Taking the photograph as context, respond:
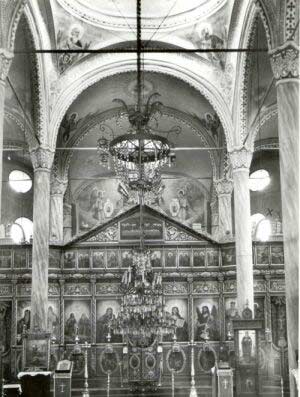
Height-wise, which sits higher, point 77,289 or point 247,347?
point 77,289

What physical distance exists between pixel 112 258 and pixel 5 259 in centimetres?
339

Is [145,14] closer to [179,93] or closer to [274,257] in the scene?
Result: [179,93]

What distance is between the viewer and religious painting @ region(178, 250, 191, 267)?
20719mm

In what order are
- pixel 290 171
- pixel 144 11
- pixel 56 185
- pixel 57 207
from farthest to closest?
pixel 56 185 < pixel 57 207 < pixel 144 11 < pixel 290 171

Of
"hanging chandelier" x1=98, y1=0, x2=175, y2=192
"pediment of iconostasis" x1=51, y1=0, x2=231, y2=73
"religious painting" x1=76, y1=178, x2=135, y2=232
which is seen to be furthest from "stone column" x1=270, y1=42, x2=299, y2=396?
"religious painting" x1=76, y1=178, x2=135, y2=232

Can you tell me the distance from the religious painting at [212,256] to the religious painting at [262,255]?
132 centimetres

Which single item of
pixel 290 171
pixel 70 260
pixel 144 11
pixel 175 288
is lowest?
pixel 175 288

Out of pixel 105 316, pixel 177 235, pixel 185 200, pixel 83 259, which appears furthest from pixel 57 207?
pixel 185 200

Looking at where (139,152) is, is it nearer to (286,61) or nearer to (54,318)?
(286,61)

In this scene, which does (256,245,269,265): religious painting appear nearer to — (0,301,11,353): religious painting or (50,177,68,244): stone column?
(50,177,68,244): stone column

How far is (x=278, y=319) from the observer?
20266 mm

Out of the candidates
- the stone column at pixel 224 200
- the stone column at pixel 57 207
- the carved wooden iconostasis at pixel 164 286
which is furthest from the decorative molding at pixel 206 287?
the stone column at pixel 57 207

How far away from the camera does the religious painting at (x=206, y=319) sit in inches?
794

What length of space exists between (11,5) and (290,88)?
17.0 ft
